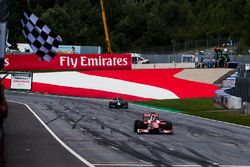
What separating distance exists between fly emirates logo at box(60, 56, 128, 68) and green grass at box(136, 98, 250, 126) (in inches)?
477

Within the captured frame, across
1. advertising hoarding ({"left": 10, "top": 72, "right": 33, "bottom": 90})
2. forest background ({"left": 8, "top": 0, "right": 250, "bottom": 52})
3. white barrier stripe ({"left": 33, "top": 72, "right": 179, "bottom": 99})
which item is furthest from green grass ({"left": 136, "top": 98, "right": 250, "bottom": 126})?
forest background ({"left": 8, "top": 0, "right": 250, "bottom": 52})

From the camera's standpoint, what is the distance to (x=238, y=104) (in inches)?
1674

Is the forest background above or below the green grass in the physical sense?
above

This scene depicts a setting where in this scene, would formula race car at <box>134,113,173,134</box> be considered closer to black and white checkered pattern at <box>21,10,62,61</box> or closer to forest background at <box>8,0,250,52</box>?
black and white checkered pattern at <box>21,10,62,61</box>

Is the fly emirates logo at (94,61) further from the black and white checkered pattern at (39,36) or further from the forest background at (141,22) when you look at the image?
the black and white checkered pattern at (39,36)

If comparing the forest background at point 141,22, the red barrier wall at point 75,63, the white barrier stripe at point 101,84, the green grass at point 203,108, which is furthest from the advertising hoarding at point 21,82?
the forest background at point 141,22

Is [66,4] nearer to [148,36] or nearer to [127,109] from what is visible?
[148,36]

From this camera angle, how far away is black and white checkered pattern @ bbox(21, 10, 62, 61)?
16.7m

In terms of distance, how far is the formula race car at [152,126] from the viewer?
2627 cm

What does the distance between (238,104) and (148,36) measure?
7335 cm

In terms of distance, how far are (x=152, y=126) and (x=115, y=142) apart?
13.1ft

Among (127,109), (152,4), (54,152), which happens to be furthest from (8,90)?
(152,4)

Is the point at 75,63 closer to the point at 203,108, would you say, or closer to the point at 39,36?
the point at 203,108

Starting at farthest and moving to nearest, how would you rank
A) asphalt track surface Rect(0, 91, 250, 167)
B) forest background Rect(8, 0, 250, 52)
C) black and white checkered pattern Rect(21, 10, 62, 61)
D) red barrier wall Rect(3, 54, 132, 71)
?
1. forest background Rect(8, 0, 250, 52)
2. red barrier wall Rect(3, 54, 132, 71)
3. asphalt track surface Rect(0, 91, 250, 167)
4. black and white checkered pattern Rect(21, 10, 62, 61)
